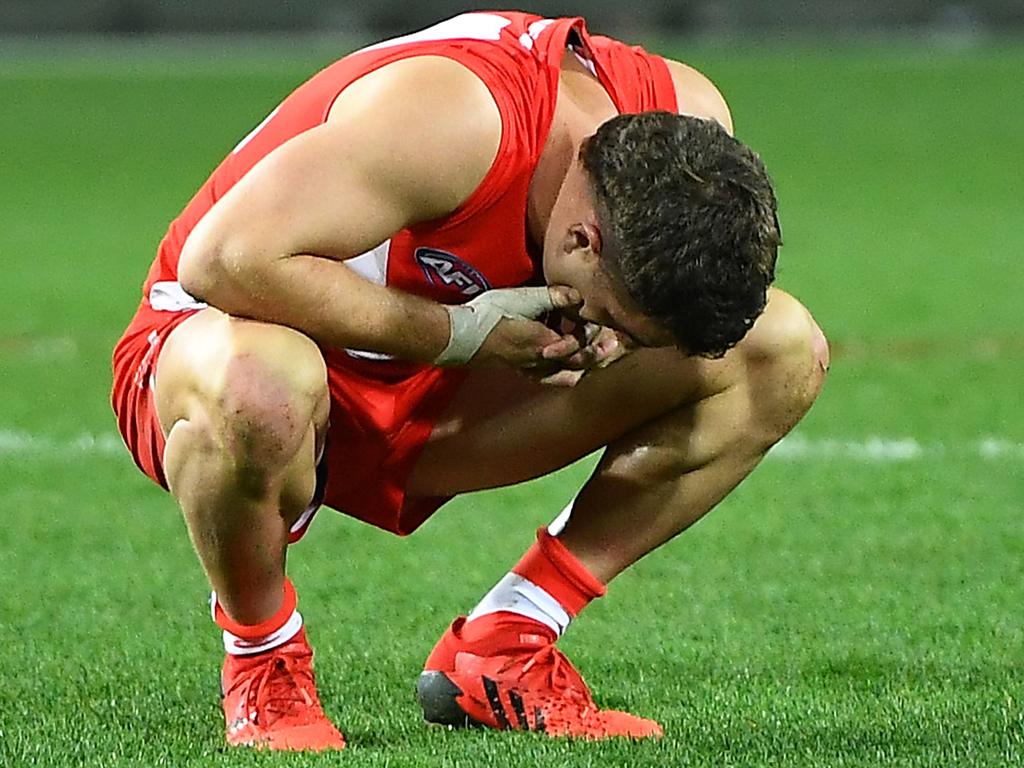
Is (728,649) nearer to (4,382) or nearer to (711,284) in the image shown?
(711,284)

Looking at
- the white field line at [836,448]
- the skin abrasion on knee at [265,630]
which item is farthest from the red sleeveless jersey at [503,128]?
the white field line at [836,448]

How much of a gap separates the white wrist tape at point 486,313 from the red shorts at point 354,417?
21 centimetres

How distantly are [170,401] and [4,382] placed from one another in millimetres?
3390

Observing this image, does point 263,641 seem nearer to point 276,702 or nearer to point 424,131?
point 276,702

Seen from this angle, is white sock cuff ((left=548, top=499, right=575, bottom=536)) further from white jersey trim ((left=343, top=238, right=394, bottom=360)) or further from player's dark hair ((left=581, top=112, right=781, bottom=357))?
player's dark hair ((left=581, top=112, right=781, bottom=357))

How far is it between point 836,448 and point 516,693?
2.23 metres

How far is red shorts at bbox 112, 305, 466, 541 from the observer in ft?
9.55

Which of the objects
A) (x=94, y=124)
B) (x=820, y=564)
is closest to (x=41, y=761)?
(x=820, y=564)

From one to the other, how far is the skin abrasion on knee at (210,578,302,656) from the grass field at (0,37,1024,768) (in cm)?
13

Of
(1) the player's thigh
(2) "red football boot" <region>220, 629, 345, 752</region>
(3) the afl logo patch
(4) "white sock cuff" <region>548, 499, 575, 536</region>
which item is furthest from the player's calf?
(4) "white sock cuff" <region>548, 499, 575, 536</region>

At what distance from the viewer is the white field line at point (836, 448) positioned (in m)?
4.91

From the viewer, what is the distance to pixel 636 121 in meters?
2.64

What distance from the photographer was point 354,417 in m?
2.94

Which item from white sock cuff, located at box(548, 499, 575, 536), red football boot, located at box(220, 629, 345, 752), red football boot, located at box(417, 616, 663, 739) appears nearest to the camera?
red football boot, located at box(220, 629, 345, 752)
